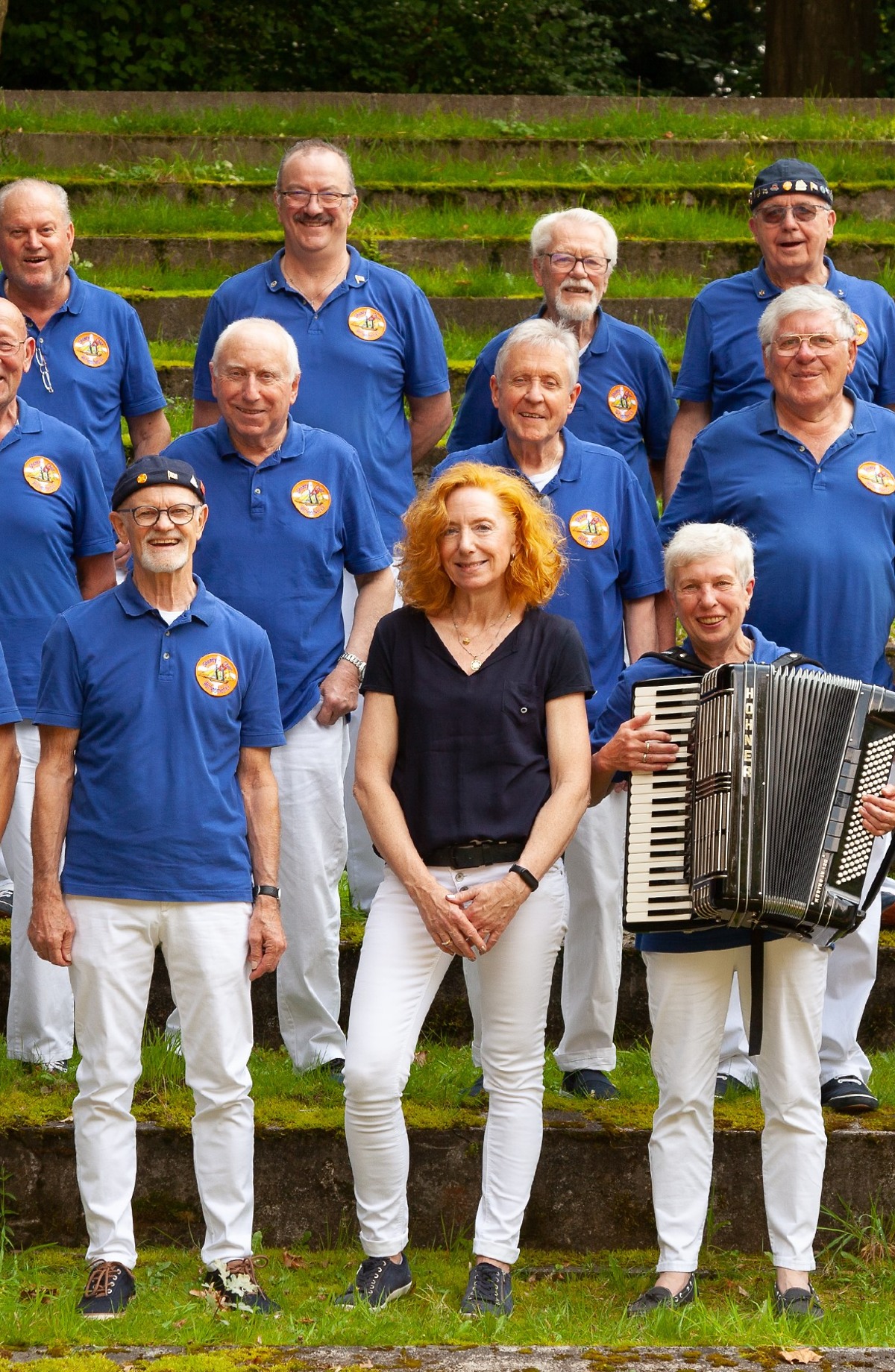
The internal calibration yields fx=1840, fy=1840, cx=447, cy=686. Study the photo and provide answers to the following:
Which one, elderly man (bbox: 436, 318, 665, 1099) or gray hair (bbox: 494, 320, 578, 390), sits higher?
gray hair (bbox: 494, 320, 578, 390)

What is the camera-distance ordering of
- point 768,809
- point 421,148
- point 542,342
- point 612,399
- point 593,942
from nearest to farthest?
point 768,809
point 542,342
point 593,942
point 612,399
point 421,148

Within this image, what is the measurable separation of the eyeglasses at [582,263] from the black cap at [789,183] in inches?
21.6

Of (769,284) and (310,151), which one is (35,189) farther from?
(769,284)

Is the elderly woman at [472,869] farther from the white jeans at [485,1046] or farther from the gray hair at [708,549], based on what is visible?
the gray hair at [708,549]

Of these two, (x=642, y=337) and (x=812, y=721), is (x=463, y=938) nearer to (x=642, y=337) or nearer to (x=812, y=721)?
(x=812, y=721)

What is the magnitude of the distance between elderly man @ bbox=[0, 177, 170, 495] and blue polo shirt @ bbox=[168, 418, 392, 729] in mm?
712

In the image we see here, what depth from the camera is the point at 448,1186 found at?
4934mm

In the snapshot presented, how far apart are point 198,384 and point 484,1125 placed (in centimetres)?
249

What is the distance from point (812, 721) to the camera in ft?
13.8

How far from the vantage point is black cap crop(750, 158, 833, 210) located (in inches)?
229

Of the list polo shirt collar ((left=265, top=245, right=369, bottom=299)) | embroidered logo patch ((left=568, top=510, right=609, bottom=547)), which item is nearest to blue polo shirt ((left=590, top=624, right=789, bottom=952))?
embroidered logo patch ((left=568, top=510, right=609, bottom=547))

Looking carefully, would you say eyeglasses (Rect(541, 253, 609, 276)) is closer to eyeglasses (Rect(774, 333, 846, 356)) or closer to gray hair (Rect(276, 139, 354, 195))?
gray hair (Rect(276, 139, 354, 195))

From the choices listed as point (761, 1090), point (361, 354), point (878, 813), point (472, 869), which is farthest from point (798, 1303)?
point (361, 354)

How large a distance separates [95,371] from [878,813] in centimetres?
292
